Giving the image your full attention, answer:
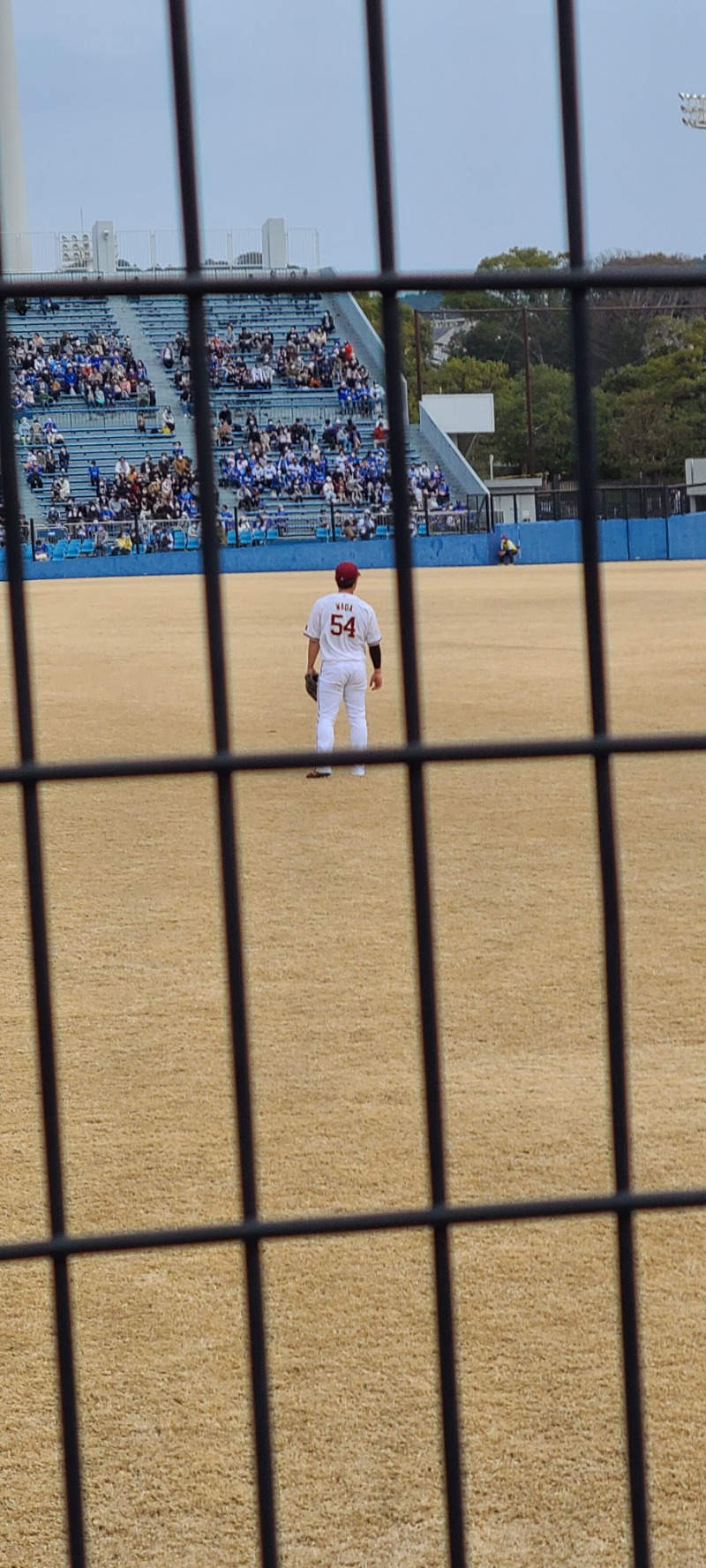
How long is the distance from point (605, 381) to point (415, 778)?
62818mm

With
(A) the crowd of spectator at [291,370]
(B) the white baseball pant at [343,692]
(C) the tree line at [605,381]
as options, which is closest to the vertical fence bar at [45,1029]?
(B) the white baseball pant at [343,692]

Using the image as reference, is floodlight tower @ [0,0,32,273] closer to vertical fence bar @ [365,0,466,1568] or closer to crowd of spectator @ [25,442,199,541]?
crowd of spectator @ [25,442,199,541]

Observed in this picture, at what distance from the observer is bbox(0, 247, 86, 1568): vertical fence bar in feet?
5.29

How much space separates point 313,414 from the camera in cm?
5412

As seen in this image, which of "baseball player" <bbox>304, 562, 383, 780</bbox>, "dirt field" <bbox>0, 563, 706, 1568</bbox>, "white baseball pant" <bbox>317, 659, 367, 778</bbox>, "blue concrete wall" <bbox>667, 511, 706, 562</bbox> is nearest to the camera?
"dirt field" <bbox>0, 563, 706, 1568</bbox>

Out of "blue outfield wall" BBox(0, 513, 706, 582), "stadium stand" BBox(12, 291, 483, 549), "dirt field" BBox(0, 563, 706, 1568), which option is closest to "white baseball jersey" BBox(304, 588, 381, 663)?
"dirt field" BBox(0, 563, 706, 1568)

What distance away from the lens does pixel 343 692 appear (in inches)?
509

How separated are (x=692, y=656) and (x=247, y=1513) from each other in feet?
57.1

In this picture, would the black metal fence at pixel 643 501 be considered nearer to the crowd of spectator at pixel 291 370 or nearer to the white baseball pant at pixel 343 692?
the crowd of spectator at pixel 291 370

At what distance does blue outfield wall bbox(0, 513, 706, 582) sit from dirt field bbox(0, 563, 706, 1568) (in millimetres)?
29904

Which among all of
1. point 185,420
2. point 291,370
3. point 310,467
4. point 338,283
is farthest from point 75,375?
point 338,283

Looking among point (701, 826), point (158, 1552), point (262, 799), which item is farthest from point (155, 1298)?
point (262, 799)

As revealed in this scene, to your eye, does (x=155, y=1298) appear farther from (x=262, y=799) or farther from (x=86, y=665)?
(x=86, y=665)

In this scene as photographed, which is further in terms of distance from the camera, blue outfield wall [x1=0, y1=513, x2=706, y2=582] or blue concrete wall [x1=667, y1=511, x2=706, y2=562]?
blue outfield wall [x1=0, y1=513, x2=706, y2=582]
